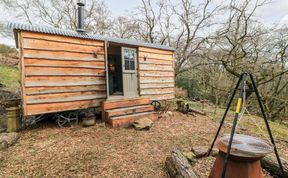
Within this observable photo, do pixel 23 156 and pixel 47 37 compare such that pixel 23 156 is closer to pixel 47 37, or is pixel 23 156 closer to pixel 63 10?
pixel 47 37

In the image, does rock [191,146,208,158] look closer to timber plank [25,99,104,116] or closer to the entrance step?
the entrance step

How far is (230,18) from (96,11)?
11.3 m

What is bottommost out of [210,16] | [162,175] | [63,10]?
[162,175]

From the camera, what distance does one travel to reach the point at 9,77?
1174 centimetres

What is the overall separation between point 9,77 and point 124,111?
10818mm

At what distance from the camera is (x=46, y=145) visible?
3861mm

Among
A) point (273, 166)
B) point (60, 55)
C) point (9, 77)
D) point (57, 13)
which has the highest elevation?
point (57, 13)

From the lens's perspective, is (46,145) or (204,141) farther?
(204,141)

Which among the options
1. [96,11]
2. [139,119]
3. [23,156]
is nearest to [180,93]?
[139,119]

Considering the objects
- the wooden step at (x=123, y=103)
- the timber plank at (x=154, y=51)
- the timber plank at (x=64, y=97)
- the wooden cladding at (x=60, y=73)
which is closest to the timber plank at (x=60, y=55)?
the wooden cladding at (x=60, y=73)

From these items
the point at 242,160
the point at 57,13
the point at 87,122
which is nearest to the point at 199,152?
the point at 242,160

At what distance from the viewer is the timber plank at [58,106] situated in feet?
14.7

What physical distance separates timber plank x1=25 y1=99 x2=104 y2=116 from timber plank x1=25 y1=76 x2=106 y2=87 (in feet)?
1.85

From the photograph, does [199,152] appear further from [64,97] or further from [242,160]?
[64,97]
